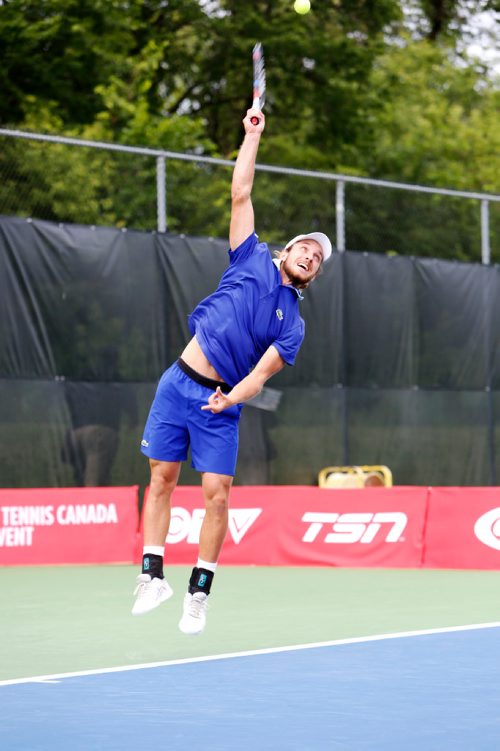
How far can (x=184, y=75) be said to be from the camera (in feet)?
102

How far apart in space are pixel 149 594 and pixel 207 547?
412 millimetres

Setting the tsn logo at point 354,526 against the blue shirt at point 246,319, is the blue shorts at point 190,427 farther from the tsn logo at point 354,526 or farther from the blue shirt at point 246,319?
the tsn logo at point 354,526

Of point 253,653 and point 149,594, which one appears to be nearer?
point 149,594

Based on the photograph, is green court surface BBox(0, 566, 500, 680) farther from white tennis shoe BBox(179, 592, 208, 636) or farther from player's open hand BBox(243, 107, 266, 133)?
player's open hand BBox(243, 107, 266, 133)

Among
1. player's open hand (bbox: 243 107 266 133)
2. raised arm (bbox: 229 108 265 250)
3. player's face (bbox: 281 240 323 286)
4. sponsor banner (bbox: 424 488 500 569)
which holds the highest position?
player's open hand (bbox: 243 107 266 133)

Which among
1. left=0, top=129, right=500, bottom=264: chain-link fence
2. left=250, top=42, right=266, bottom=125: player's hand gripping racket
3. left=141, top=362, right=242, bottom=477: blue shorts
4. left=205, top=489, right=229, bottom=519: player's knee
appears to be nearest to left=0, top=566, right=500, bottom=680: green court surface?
left=205, top=489, right=229, bottom=519: player's knee

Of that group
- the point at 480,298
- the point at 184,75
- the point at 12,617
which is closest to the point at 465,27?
the point at 184,75

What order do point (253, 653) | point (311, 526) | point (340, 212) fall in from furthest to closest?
point (340, 212) < point (311, 526) < point (253, 653)

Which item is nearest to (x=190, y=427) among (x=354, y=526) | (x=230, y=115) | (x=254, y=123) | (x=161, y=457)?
(x=161, y=457)

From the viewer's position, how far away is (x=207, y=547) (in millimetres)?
7871

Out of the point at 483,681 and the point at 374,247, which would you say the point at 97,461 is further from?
the point at 374,247

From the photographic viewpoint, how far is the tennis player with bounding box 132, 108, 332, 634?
7656 millimetres

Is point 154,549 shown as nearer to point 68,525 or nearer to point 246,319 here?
point 246,319

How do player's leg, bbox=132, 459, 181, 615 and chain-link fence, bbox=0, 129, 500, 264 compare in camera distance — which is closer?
player's leg, bbox=132, 459, 181, 615
